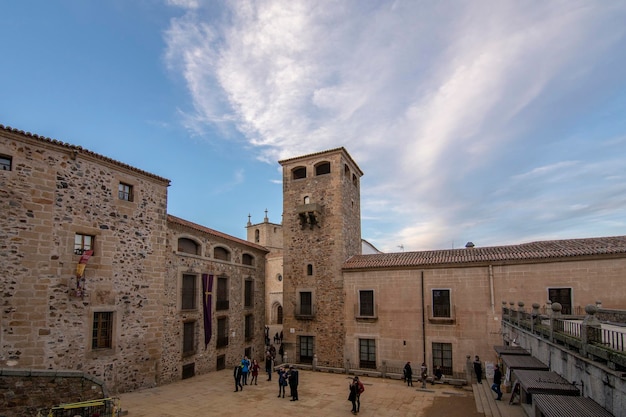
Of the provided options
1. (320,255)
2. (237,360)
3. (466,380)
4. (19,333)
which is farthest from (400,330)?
(19,333)

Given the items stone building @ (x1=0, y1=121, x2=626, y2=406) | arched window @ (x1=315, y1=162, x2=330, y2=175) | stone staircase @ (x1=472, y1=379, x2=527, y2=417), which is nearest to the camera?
stone staircase @ (x1=472, y1=379, x2=527, y2=417)

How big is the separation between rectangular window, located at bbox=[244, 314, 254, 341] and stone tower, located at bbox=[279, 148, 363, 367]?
8.15ft

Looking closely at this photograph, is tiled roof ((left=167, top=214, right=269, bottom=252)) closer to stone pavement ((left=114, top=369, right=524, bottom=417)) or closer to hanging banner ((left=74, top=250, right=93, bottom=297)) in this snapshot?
hanging banner ((left=74, top=250, right=93, bottom=297))

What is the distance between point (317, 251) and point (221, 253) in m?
6.55

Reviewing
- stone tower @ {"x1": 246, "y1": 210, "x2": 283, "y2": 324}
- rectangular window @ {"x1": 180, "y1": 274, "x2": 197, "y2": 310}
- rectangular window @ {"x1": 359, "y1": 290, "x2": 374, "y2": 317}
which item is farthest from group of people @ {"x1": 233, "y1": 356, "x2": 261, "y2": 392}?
stone tower @ {"x1": 246, "y1": 210, "x2": 283, "y2": 324}

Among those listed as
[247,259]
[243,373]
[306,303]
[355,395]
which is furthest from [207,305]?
[355,395]

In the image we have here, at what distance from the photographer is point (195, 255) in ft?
72.2

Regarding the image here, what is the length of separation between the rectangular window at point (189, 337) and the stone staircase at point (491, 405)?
580 inches

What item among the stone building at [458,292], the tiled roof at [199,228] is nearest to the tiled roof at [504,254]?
the stone building at [458,292]

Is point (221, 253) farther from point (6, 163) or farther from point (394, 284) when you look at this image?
point (6, 163)

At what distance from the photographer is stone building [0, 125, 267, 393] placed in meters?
14.1

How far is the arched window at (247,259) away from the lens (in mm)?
26962

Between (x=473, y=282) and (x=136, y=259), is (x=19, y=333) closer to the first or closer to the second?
(x=136, y=259)

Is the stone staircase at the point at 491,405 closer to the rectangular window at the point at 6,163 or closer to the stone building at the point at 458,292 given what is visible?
the stone building at the point at 458,292
